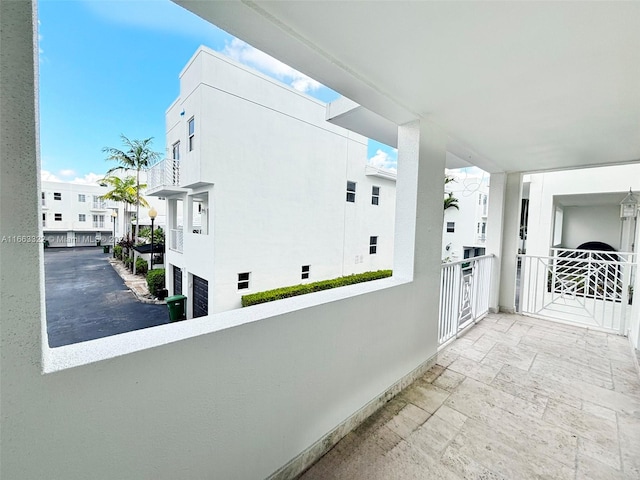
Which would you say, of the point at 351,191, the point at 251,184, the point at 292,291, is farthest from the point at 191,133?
the point at 351,191

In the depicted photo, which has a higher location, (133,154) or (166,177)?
(133,154)

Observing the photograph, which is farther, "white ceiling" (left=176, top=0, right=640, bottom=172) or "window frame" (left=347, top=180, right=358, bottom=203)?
"window frame" (left=347, top=180, right=358, bottom=203)

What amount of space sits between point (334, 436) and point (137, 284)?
12.8 meters

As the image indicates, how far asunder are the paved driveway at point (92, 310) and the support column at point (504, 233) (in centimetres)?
835

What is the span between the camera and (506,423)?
2.04 m

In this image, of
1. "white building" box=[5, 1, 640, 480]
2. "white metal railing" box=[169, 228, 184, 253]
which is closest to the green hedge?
"white metal railing" box=[169, 228, 184, 253]

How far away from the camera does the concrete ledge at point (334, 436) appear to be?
5.12ft

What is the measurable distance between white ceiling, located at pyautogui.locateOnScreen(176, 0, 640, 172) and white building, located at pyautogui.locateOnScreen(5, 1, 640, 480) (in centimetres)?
1

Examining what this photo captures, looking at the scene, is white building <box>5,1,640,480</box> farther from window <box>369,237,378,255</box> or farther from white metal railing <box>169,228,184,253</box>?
white metal railing <box>169,228,184,253</box>

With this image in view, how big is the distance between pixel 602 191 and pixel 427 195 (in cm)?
582

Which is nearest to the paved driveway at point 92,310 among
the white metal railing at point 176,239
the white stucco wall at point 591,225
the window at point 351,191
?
the white metal railing at point 176,239

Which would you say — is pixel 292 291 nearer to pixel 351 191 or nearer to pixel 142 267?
pixel 351 191

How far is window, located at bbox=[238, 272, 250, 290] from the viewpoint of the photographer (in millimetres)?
7219

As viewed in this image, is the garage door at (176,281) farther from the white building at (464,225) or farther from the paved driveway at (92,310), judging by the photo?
the white building at (464,225)
